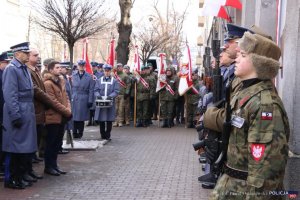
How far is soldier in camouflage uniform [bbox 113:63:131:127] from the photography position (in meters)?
16.7

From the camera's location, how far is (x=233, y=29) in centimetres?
515

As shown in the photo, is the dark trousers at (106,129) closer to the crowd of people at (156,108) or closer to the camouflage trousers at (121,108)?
the crowd of people at (156,108)

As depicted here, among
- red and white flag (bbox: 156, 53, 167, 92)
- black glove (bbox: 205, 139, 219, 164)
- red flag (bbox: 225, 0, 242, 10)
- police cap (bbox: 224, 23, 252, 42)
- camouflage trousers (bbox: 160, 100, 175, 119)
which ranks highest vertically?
red flag (bbox: 225, 0, 242, 10)

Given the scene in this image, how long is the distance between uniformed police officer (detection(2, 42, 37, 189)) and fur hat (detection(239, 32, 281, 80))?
176 inches

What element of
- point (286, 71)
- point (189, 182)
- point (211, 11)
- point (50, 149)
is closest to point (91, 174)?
point (50, 149)

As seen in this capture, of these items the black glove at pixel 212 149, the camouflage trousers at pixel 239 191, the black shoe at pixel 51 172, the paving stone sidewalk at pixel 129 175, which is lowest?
the paving stone sidewalk at pixel 129 175

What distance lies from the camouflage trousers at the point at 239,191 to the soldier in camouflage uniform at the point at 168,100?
1322 centimetres

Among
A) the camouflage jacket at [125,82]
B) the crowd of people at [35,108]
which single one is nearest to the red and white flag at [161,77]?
the camouflage jacket at [125,82]

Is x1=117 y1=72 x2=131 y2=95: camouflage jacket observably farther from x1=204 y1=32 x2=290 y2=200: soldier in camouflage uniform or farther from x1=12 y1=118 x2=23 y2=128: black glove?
x1=204 y1=32 x2=290 y2=200: soldier in camouflage uniform

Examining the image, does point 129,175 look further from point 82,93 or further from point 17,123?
point 82,93

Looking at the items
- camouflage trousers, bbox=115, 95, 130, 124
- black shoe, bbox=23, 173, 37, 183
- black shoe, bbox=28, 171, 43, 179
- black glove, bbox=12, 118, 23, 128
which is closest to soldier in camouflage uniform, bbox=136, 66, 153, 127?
camouflage trousers, bbox=115, 95, 130, 124

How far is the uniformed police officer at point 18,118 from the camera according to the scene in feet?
23.7

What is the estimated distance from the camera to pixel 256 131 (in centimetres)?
337

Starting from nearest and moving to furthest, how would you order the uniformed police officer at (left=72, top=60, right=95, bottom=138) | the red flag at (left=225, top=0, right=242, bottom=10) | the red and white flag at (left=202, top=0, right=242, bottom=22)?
the red flag at (left=225, top=0, right=242, bottom=10) → the red and white flag at (left=202, top=0, right=242, bottom=22) → the uniformed police officer at (left=72, top=60, right=95, bottom=138)
